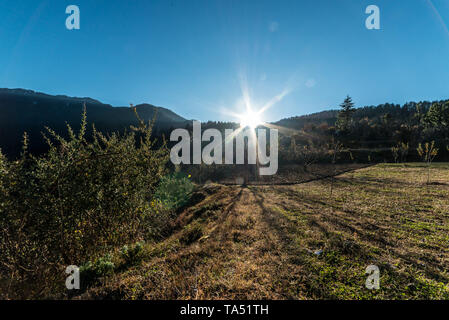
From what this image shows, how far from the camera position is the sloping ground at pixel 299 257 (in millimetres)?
2309

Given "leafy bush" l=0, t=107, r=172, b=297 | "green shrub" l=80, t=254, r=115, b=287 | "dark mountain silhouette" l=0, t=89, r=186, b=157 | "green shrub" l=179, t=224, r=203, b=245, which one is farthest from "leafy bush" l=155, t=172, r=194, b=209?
"dark mountain silhouette" l=0, t=89, r=186, b=157

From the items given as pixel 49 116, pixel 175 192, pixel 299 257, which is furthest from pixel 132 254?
pixel 49 116

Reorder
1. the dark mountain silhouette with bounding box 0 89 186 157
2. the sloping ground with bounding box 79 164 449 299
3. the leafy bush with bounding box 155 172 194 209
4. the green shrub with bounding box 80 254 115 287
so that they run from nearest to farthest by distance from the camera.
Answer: the sloping ground with bounding box 79 164 449 299, the green shrub with bounding box 80 254 115 287, the leafy bush with bounding box 155 172 194 209, the dark mountain silhouette with bounding box 0 89 186 157

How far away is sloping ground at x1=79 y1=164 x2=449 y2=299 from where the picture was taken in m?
2.31

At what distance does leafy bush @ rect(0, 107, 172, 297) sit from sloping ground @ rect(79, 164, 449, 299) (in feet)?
2.94

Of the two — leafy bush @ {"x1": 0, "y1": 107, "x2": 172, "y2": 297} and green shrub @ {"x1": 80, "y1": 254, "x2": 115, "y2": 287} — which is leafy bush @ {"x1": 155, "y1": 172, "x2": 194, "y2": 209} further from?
green shrub @ {"x1": 80, "y1": 254, "x2": 115, "y2": 287}

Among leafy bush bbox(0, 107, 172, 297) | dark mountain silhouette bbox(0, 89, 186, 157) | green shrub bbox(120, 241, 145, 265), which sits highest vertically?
dark mountain silhouette bbox(0, 89, 186, 157)

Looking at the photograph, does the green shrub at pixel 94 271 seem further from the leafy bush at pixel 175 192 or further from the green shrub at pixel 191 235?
the leafy bush at pixel 175 192

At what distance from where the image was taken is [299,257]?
307cm

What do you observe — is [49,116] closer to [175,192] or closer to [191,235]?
[175,192]

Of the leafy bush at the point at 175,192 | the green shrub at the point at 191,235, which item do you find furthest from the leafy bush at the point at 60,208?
the leafy bush at the point at 175,192

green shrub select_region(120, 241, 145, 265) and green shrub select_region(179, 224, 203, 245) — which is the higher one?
green shrub select_region(120, 241, 145, 265)

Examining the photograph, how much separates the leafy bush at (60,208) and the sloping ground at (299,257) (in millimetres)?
897
